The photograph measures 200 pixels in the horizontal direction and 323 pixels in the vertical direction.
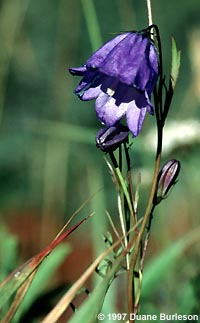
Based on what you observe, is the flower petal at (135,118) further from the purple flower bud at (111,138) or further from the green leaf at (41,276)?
the green leaf at (41,276)

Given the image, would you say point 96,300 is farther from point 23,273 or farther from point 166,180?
point 166,180

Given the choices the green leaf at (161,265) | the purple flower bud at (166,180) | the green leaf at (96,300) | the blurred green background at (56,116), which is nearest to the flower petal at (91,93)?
the purple flower bud at (166,180)

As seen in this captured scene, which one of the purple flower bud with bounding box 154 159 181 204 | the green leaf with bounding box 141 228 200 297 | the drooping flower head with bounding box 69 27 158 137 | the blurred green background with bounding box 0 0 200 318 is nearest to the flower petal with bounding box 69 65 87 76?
the drooping flower head with bounding box 69 27 158 137

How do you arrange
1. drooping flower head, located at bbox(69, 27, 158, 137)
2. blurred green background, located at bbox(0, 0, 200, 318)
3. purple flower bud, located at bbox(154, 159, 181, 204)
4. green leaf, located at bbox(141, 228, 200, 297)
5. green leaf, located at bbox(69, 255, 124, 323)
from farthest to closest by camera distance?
blurred green background, located at bbox(0, 0, 200, 318), green leaf, located at bbox(141, 228, 200, 297), purple flower bud, located at bbox(154, 159, 181, 204), drooping flower head, located at bbox(69, 27, 158, 137), green leaf, located at bbox(69, 255, 124, 323)

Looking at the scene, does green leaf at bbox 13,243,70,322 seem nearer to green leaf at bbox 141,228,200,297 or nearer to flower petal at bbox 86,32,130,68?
green leaf at bbox 141,228,200,297

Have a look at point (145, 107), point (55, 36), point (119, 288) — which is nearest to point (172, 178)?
point (145, 107)

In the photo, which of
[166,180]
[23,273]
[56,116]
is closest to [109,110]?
[166,180]
